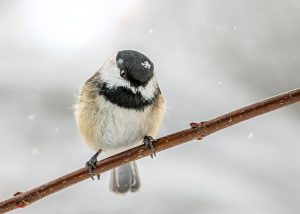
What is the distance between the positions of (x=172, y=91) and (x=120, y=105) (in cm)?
462

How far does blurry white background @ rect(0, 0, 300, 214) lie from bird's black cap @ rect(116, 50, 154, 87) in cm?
335

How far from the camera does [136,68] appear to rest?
3.14m

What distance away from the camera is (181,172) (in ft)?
22.6

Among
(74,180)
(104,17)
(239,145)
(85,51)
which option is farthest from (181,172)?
(74,180)

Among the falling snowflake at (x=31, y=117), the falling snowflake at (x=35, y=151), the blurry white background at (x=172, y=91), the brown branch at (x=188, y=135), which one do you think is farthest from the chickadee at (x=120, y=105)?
the falling snowflake at (x=31, y=117)

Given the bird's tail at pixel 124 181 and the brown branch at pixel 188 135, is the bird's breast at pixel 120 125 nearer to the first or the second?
the bird's tail at pixel 124 181

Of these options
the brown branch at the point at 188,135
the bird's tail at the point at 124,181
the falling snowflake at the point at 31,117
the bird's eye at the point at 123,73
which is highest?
the falling snowflake at the point at 31,117

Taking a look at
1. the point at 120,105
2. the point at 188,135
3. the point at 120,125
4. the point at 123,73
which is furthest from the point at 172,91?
the point at 188,135

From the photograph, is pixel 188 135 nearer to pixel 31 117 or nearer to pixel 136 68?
pixel 136 68

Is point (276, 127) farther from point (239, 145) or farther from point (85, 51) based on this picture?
point (85, 51)

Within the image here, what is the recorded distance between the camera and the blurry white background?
21.6 ft

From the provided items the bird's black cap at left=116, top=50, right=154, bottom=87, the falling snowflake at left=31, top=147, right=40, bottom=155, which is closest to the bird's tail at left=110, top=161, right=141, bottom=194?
the bird's black cap at left=116, top=50, right=154, bottom=87

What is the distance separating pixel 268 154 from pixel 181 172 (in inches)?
44.0

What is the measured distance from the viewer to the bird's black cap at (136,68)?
10.3 ft
